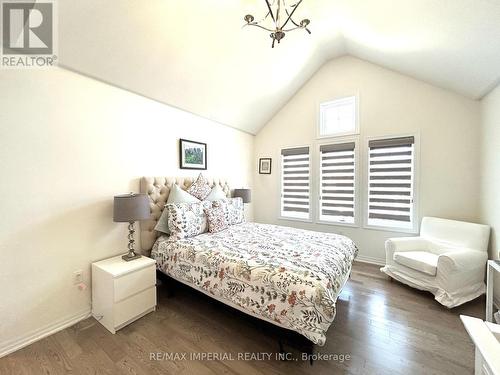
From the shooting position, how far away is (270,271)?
1.74 metres

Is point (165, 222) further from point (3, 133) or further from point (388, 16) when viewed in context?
point (388, 16)

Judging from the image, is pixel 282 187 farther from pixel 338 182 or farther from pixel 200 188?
pixel 200 188

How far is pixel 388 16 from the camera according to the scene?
230 centimetres

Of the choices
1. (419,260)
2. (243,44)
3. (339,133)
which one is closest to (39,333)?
(243,44)

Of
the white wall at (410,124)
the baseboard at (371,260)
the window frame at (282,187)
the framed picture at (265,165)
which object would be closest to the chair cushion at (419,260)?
the white wall at (410,124)

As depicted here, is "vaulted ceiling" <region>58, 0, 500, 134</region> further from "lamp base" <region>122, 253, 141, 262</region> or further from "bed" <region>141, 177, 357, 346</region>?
"lamp base" <region>122, 253, 141, 262</region>

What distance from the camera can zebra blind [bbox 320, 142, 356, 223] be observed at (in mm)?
3793

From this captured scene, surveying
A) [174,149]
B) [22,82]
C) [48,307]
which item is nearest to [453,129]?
[174,149]

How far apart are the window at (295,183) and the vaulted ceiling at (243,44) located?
145 cm

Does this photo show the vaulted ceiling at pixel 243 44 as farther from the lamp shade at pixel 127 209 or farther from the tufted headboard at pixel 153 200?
the lamp shade at pixel 127 209

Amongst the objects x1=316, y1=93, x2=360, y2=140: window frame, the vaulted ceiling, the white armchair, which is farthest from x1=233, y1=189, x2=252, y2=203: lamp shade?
the white armchair

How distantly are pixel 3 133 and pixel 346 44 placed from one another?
14.8 ft

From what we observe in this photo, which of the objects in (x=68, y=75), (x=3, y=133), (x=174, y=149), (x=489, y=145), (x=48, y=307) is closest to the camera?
(x=3, y=133)

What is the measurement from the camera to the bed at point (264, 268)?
1532 mm
